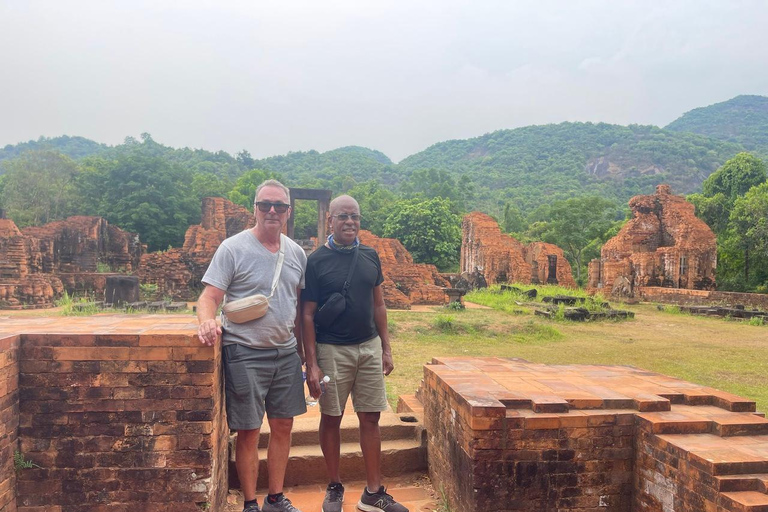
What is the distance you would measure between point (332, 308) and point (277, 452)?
0.83 m

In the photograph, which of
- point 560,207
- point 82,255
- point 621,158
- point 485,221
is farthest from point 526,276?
point 621,158

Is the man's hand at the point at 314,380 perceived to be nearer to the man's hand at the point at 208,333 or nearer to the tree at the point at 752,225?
the man's hand at the point at 208,333

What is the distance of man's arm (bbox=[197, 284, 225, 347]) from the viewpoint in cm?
236

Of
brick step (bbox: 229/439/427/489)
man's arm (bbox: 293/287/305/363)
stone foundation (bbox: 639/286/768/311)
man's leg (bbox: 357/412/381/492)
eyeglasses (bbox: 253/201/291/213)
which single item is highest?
eyeglasses (bbox: 253/201/291/213)

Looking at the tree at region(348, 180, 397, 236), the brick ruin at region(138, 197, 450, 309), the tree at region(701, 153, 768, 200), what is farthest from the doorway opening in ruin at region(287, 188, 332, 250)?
the tree at region(701, 153, 768, 200)

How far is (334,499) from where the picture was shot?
110 inches

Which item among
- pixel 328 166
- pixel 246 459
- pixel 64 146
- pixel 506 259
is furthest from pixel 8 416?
pixel 64 146

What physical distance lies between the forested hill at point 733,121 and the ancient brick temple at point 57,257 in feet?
343

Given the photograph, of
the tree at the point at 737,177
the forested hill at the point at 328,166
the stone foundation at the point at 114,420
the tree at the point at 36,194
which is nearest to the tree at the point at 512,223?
the tree at the point at 737,177

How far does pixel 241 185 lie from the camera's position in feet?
128

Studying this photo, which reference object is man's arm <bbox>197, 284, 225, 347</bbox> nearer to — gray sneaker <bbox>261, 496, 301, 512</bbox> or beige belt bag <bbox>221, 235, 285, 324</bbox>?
beige belt bag <bbox>221, 235, 285, 324</bbox>

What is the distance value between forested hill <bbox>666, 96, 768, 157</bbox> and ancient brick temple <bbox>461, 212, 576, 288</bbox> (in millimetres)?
87724

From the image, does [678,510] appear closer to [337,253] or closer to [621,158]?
[337,253]

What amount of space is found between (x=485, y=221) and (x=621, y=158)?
64.7 m
